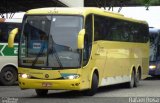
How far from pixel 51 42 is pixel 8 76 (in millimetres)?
8575

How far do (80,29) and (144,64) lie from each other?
1006cm

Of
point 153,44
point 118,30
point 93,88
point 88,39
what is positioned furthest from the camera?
point 153,44

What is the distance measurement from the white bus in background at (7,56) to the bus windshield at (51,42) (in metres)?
7.39

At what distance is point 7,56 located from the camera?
26.9 meters

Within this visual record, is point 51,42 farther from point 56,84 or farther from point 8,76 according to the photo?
point 8,76

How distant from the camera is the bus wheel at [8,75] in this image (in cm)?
2700

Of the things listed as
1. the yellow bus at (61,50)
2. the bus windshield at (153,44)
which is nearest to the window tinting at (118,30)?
the yellow bus at (61,50)

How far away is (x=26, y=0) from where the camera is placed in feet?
169

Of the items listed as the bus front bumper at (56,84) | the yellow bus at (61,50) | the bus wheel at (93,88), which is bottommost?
the bus wheel at (93,88)

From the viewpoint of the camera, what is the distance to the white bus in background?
26781 millimetres

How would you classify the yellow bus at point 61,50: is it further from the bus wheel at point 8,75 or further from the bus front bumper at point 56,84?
the bus wheel at point 8,75

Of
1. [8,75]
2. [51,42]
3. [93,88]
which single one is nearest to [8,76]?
[8,75]

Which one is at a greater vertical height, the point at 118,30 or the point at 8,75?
the point at 118,30

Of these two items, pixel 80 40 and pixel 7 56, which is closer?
pixel 80 40
